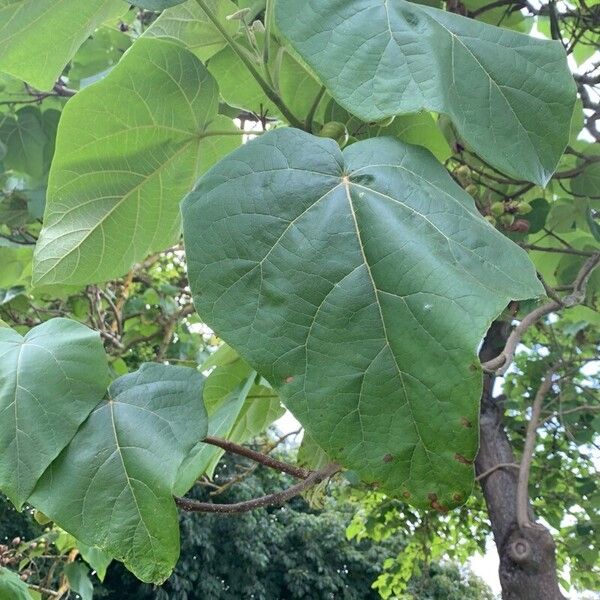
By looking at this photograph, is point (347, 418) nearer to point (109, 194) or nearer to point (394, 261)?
point (394, 261)

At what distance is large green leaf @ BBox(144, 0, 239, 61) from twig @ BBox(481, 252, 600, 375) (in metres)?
0.36

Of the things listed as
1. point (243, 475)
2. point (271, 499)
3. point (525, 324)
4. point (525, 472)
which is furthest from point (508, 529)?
point (271, 499)

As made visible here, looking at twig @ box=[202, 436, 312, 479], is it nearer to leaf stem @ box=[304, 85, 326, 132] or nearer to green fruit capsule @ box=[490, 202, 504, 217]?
leaf stem @ box=[304, 85, 326, 132]

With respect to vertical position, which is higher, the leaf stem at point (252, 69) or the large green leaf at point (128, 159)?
the leaf stem at point (252, 69)

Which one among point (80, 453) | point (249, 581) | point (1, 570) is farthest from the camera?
point (249, 581)

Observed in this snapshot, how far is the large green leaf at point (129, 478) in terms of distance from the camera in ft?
1.79

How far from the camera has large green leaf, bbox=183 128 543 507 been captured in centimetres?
38

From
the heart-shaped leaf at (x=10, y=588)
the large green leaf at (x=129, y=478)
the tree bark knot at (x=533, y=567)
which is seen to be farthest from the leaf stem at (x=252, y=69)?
the tree bark knot at (x=533, y=567)

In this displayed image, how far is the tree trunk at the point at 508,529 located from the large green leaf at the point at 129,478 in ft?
2.88

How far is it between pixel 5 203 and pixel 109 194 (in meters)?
1.23

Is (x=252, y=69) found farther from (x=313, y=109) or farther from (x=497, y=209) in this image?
(x=497, y=209)

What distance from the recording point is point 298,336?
1.30 feet

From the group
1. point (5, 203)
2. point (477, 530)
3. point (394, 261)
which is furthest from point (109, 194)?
point (477, 530)

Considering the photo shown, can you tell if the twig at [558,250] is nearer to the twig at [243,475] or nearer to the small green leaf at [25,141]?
the twig at [243,475]
